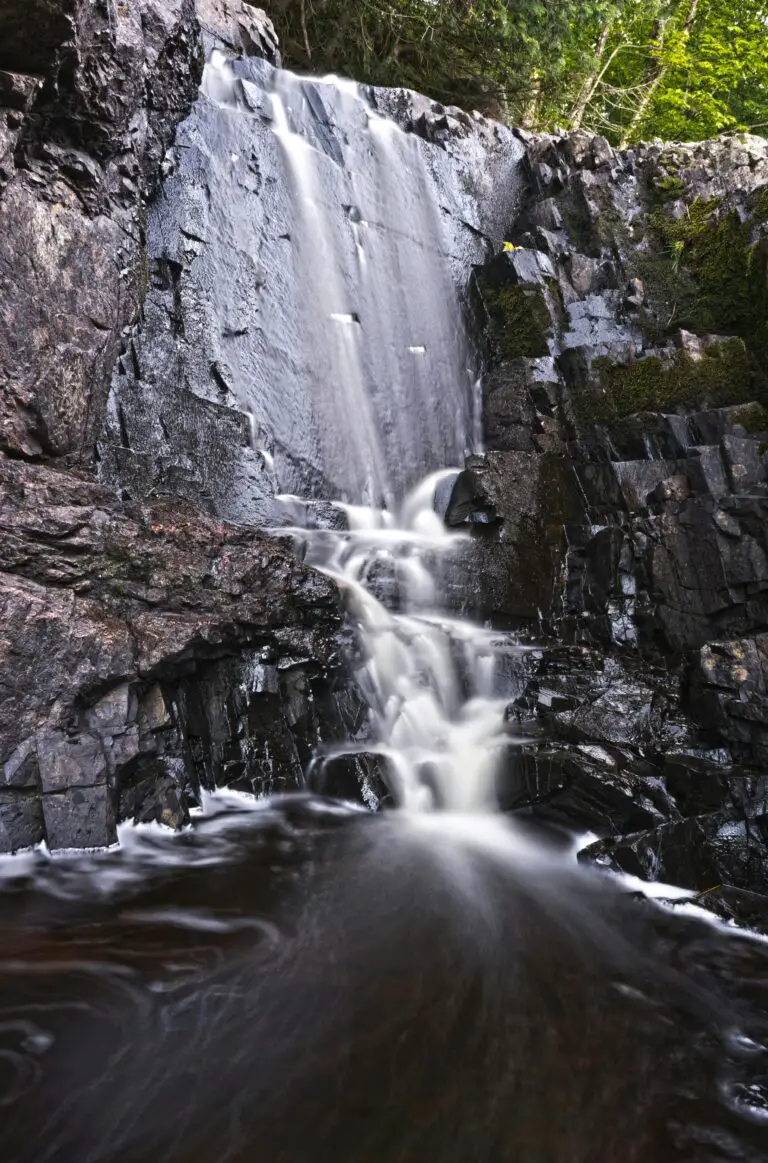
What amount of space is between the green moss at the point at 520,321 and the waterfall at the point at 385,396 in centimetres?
63

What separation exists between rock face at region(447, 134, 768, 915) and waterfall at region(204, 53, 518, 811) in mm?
567

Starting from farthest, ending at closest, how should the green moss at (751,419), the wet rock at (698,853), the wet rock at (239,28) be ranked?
the wet rock at (239,28), the green moss at (751,419), the wet rock at (698,853)

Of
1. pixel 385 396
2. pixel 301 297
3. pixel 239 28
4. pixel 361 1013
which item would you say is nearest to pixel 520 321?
pixel 385 396

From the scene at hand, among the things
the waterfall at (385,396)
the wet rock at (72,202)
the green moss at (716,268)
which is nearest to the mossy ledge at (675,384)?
the green moss at (716,268)

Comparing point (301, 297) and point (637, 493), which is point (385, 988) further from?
point (301, 297)

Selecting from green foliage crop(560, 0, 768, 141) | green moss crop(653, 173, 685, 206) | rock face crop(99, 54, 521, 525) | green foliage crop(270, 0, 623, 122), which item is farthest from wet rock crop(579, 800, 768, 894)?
green foliage crop(560, 0, 768, 141)

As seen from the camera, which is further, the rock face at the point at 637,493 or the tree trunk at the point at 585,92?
the tree trunk at the point at 585,92

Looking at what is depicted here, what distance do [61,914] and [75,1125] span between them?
1578 millimetres

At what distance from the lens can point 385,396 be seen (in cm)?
1131

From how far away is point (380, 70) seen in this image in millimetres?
15141

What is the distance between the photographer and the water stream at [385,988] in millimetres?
2873

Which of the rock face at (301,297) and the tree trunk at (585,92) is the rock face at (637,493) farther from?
the tree trunk at (585,92)

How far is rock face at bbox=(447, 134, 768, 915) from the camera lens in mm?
5848

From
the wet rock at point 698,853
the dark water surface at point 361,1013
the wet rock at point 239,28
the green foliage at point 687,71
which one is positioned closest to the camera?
the dark water surface at point 361,1013
